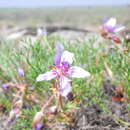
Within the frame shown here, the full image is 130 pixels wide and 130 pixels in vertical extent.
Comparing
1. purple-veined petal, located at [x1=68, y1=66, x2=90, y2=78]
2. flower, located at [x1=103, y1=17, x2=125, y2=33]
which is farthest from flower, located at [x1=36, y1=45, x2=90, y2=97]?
flower, located at [x1=103, y1=17, x2=125, y2=33]

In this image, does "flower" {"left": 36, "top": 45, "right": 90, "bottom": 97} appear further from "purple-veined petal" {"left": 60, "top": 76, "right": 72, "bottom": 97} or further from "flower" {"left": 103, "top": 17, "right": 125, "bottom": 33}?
"flower" {"left": 103, "top": 17, "right": 125, "bottom": 33}

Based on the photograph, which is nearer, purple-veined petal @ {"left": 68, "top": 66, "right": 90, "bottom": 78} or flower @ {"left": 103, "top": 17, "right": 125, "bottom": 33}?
purple-veined petal @ {"left": 68, "top": 66, "right": 90, "bottom": 78}

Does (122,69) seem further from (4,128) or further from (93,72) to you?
(4,128)

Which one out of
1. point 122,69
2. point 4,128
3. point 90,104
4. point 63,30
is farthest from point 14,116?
point 63,30

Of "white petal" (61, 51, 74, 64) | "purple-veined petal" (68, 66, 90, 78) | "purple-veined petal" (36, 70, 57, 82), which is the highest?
"white petal" (61, 51, 74, 64)

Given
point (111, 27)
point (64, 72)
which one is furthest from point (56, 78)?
point (111, 27)

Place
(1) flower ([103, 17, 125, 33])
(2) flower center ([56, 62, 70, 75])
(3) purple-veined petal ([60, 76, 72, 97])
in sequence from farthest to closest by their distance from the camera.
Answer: (1) flower ([103, 17, 125, 33]) → (2) flower center ([56, 62, 70, 75]) → (3) purple-veined petal ([60, 76, 72, 97])

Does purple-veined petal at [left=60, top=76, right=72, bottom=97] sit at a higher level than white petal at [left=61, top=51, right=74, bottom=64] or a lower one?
lower

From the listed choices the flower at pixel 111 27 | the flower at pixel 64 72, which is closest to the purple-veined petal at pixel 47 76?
the flower at pixel 64 72

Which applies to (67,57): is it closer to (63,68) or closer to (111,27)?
(63,68)
